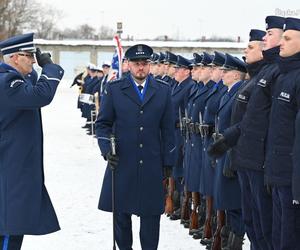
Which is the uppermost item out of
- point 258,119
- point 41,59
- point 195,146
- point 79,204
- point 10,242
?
point 41,59

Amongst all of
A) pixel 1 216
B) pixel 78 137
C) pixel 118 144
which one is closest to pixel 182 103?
pixel 118 144

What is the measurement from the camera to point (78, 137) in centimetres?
1803

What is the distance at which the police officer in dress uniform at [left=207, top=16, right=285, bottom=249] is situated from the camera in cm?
515

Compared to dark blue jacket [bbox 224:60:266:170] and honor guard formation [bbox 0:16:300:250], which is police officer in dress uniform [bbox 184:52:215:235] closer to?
honor guard formation [bbox 0:16:300:250]

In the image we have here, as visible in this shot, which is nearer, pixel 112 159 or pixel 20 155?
pixel 20 155

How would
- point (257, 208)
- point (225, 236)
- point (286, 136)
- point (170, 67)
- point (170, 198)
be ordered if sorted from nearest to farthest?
point (286, 136) < point (257, 208) < point (225, 236) < point (170, 198) < point (170, 67)

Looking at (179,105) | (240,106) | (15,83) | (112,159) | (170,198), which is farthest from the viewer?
(170,198)

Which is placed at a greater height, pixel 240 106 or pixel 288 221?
pixel 240 106

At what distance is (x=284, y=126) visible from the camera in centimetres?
470

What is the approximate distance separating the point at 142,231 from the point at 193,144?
166 centimetres

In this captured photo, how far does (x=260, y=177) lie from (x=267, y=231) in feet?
1.41

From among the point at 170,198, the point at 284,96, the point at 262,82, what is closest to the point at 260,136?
the point at 262,82

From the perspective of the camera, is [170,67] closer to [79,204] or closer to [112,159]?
[79,204]

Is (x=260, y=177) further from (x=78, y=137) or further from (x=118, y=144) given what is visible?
(x=78, y=137)
